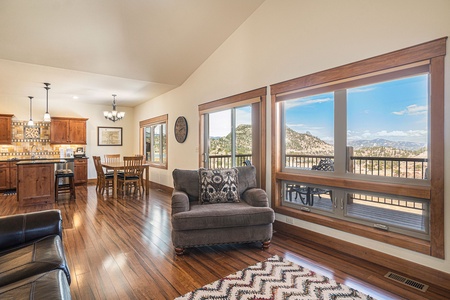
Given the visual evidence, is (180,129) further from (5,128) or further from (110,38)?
(5,128)

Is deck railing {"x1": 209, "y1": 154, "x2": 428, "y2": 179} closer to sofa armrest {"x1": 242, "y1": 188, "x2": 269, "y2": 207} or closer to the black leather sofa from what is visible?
sofa armrest {"x1": 242, "y1": 188, "x2": 269, "y2": 207}

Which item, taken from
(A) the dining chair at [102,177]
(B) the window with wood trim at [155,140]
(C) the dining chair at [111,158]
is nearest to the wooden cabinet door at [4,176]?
(C) the dining chair at [111,158]

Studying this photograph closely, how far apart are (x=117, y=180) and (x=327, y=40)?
5.51m

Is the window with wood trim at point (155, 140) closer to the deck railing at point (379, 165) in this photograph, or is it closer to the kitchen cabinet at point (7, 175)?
the kitchen cabinet at point (7, 175)

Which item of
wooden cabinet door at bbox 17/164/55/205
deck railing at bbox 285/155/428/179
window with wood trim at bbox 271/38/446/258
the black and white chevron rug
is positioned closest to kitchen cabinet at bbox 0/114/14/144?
wooden cabinet door at bbox 17/164/55/205

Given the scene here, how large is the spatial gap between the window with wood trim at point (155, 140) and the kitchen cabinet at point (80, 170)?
177cm

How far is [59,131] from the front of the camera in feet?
24.5

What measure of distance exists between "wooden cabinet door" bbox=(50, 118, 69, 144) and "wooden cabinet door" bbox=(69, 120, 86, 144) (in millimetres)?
105

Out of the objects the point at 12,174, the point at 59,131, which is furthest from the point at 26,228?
the point at 59,131

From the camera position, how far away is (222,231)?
2.80 meters

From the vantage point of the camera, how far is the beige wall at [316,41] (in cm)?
224

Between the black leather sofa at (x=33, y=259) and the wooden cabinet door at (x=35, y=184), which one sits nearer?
the black leather sofa at (x=33, y=259)

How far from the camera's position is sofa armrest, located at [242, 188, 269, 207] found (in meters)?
3.04

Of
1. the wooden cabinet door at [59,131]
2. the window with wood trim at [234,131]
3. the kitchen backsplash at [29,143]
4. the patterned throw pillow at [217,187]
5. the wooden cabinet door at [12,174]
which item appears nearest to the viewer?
the patterned throw pillow at [217,187]
